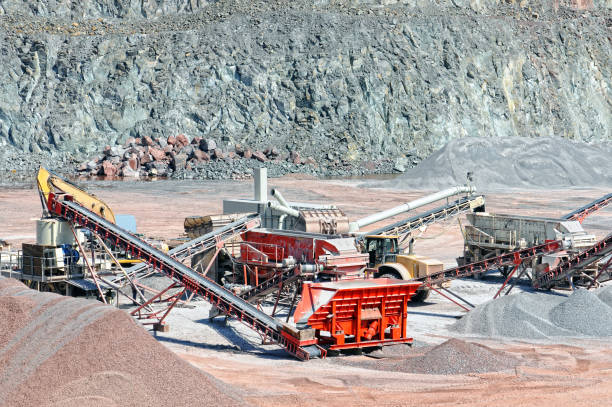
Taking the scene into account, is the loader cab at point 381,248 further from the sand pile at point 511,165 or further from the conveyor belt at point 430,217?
the sand pile at point 511,165

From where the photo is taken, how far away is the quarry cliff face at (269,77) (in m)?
86.7

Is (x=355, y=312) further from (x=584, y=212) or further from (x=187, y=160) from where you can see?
(x=187, y=160)

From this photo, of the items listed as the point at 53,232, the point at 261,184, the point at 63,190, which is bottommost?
the point at 53,232

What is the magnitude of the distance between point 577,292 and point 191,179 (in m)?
52.7

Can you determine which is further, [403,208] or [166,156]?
[166,156]

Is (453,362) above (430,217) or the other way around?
the other way around

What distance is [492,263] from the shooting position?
963 inches

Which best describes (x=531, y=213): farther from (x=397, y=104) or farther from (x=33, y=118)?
(x=33, y=118)

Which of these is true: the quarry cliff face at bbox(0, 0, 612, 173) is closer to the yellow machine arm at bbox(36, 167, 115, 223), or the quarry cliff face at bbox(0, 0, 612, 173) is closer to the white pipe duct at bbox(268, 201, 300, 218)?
the white pipe duct at bbox(268, 201, 300, 218)

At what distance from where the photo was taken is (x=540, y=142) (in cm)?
7594

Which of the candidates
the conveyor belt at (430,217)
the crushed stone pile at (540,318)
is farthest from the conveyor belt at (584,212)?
the crushed stone pile at (540,318)

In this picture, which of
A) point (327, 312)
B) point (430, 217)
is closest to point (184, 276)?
point (327, 312)

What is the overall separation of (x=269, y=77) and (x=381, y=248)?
6648 centimetres

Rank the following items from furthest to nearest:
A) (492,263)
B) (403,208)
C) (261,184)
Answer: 1. (403,208)
2. (261,184)
3. (492,263)
